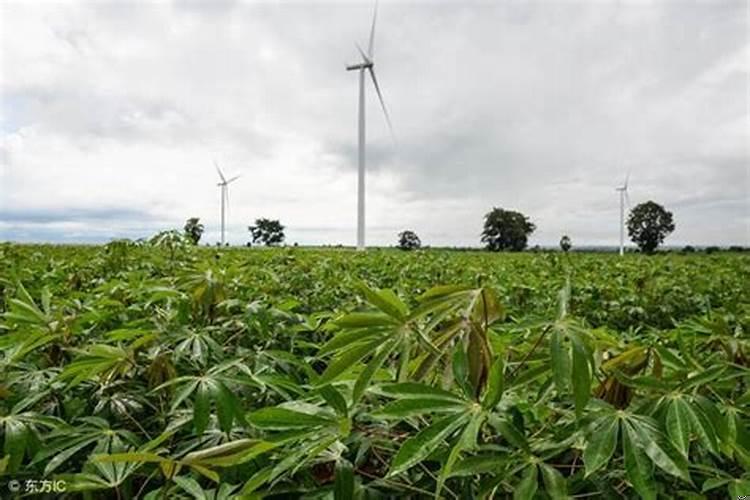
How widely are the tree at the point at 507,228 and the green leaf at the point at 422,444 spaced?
44.3 m

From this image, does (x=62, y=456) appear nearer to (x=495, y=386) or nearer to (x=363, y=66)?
(x=495, y=386)

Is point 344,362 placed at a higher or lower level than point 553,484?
higher

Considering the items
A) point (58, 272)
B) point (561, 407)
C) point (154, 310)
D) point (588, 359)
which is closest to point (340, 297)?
point (154, 310)

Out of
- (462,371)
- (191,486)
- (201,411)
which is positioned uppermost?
(462,371)

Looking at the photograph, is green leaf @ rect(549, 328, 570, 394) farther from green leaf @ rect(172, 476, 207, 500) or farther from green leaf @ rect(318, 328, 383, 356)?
green leaf @ rect(172, 476, 207, 500)

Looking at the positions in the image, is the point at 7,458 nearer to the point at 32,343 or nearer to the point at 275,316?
the point at 32,343

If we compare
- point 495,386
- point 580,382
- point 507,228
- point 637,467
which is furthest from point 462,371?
point 507,228

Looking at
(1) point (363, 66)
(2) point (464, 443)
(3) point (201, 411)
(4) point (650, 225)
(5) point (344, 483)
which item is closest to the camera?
(2) point (464, 443)

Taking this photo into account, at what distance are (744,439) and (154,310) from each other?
5.41 feet

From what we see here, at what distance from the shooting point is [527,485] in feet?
2.71

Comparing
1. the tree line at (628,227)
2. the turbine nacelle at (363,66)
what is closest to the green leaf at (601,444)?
the turbine nacelle at (363,66)

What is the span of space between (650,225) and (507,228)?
1089 cm

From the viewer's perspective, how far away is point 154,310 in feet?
6.15

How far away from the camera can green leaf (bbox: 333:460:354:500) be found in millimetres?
869
